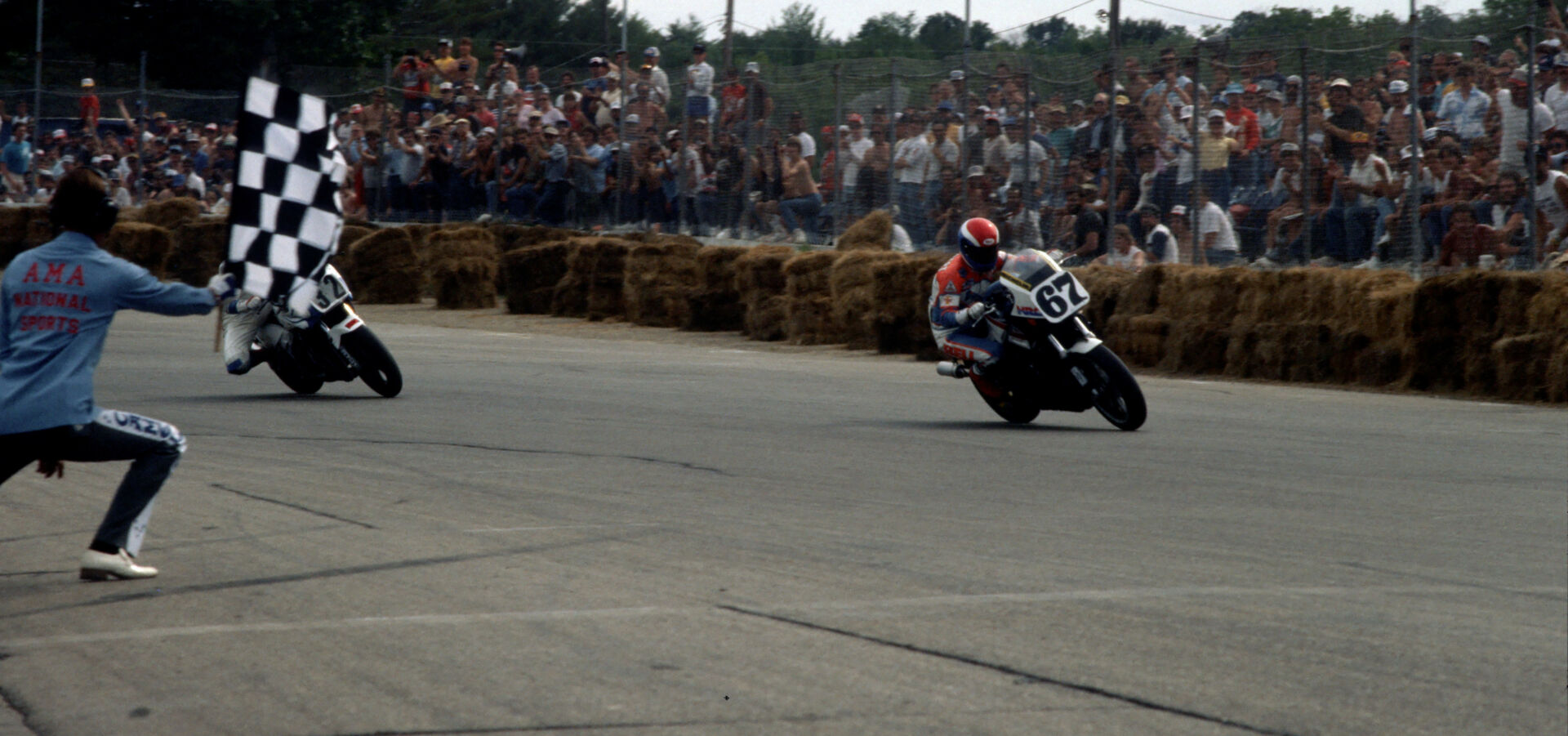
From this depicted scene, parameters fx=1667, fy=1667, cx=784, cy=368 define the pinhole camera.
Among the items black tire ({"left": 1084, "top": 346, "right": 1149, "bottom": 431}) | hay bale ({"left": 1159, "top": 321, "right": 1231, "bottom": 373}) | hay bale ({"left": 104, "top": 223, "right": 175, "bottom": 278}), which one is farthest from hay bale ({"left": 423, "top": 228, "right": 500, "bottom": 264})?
black tire ({"left": 1084, "top": 346, "right": 1149, "bottom": 431})

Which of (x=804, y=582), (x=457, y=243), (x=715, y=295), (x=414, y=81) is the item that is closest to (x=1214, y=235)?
(x=715, y=295)

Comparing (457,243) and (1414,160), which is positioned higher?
(1414,160)

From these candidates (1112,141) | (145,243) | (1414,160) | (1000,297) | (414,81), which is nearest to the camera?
(1000,297)

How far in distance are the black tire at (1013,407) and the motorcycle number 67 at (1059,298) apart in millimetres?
766

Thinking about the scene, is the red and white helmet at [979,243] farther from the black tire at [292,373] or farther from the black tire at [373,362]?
the black tire at [292,373]

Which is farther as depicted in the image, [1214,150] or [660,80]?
[660,80]

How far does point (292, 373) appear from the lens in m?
12.4

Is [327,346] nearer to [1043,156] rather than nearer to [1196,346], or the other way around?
[1196,346]

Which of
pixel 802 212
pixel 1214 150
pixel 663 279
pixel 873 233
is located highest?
pixel 1214 150

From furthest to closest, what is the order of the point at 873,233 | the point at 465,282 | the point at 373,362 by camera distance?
the point at 465,282, the point at 873,233, the point at 373,362

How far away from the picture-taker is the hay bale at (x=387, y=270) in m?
25.0

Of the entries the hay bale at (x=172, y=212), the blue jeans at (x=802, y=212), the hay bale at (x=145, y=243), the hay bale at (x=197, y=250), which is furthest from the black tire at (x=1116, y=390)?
the hay bale at (x=172, y=212)

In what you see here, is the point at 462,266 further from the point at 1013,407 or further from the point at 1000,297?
the point at 1000,297

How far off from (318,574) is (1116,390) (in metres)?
5.93
